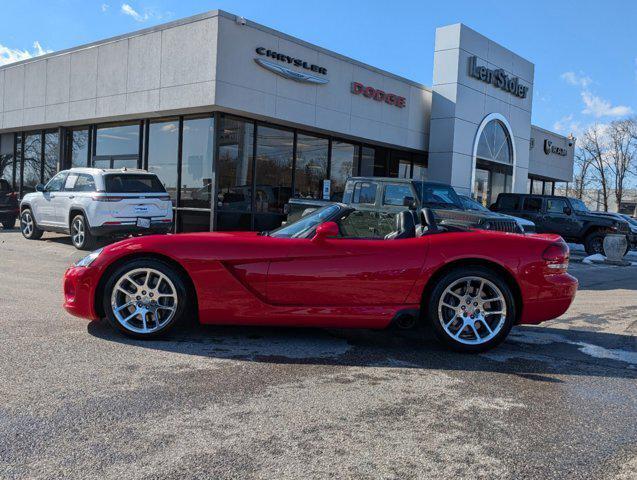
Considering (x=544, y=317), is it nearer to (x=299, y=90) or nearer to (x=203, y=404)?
(x=203, y=404)

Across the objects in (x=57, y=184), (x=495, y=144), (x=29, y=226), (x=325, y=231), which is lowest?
(x=29, y=226)

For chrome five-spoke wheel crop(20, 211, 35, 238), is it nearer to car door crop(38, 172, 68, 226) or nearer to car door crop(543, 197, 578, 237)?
car door crop(38, 172, 68, 226)

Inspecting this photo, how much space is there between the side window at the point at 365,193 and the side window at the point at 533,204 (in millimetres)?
8566

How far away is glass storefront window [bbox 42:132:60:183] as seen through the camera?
63.9ft

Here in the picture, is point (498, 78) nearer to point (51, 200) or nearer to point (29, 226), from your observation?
point (51, 200)

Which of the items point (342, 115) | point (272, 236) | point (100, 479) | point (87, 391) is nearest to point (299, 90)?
point (342, 115)

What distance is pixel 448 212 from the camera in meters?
10.1

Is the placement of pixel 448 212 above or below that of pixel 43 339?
above

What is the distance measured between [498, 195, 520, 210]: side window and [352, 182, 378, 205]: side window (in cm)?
847

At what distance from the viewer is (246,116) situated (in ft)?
49.4

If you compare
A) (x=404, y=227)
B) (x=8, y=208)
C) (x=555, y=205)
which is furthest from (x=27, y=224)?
(x=555, y=205)

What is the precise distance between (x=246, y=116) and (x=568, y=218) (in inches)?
381

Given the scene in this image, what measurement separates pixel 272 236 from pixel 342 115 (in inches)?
490

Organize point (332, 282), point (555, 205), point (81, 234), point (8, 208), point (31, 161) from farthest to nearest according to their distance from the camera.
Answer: point (31, 161), point (8, 208), point (555, 205), point (81, 234), point (332, 282)
